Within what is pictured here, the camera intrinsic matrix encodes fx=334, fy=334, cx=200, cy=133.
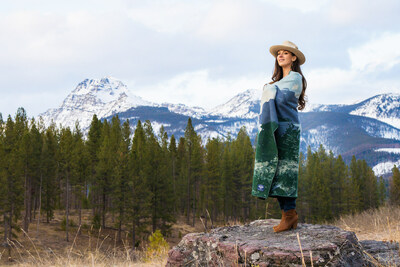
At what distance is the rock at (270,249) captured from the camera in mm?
3850

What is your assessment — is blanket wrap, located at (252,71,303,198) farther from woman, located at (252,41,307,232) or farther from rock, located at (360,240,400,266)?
rock, located at (360,240,400,266)

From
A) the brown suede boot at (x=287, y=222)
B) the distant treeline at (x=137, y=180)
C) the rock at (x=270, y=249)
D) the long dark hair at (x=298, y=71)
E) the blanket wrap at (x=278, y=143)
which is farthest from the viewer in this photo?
the distant treeline at (x=137, y=180)

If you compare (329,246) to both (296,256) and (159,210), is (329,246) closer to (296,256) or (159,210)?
→ (296,256)

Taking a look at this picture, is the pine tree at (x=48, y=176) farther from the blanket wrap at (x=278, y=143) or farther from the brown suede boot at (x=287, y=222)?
the brown suede boot at (x=287, y=222)

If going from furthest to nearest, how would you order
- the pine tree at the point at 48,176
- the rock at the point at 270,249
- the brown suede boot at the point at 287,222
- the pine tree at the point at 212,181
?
1. the pine tree at the point at 212,181
2. the pine tree at the point at 48,176
3. the brown suede boot at the point at 287,222
4. the rock at the point at 270,249

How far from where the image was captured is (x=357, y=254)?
420cm

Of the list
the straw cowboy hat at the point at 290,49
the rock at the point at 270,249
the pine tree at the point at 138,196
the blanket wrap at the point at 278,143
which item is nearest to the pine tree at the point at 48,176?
the pine tree at the point at 138,196

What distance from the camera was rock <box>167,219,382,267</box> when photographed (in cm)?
385

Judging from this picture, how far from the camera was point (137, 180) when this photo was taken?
36844 mm

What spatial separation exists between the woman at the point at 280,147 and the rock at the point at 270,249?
473mm

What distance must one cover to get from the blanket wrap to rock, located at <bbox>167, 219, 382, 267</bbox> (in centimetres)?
63

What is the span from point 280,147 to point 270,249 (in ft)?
5.00

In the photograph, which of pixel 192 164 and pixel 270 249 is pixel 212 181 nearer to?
pixel 192 164

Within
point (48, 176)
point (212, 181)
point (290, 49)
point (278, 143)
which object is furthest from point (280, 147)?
point (212, 181)
